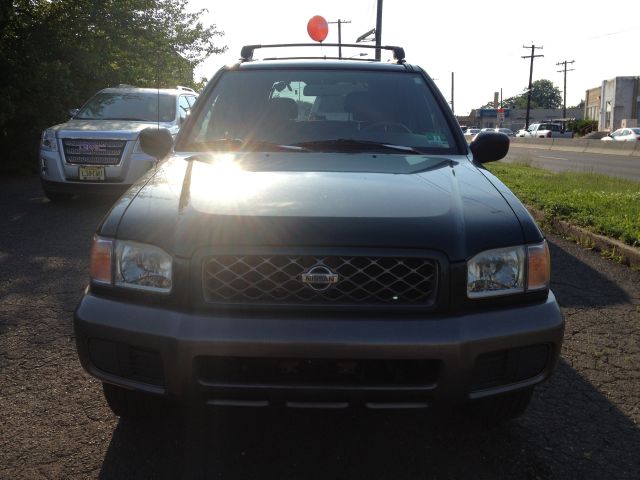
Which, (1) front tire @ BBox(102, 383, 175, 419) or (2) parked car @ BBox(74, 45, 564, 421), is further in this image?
(1) front tire @ BBox(102, 383, 175, 419)

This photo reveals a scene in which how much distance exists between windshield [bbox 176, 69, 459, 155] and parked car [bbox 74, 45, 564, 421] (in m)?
0.89

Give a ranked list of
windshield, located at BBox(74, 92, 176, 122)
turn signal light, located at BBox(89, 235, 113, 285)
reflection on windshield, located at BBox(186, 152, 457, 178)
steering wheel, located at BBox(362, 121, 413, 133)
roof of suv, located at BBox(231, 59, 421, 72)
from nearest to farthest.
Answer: turn signal light, located at BBox(89, 235, 113, 285) → reflection on windshield, located at BBox(186, 152, 457, 178) → steering wheel, located at BBox(362, 121, 413, 133) → roof of suv, located at BBox(231, 59, 421, 72) → windshield, located at BBox(74, 92, 176, 122)

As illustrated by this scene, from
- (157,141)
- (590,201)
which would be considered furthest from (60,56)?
(157,141)

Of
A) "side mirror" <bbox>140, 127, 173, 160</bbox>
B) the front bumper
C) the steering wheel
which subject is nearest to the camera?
the front bumper

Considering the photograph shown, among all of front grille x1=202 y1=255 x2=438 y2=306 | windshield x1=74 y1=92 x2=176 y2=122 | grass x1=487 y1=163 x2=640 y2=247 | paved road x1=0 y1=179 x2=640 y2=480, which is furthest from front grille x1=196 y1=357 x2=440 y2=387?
windshield x1=74 y1=92 x2=176 y2=122

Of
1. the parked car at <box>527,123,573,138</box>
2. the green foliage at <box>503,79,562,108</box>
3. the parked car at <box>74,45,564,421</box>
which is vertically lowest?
the parked car at <box>74,45,564,421</box>

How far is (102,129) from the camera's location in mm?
9609

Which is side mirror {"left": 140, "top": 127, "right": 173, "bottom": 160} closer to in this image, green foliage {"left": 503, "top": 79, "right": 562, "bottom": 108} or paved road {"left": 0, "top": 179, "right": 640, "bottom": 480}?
paved road {"left": 0, "top": 179, "right": 640, "bottom": 480}

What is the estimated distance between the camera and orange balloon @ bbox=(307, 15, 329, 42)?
A: 745cm

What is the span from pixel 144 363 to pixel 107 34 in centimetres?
1406

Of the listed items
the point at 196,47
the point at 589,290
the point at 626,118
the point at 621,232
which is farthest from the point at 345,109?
the point at 626,118

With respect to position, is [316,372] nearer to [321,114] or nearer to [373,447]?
[373,447]

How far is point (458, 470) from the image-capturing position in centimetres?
262

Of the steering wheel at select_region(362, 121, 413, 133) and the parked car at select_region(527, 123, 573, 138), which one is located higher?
the parked car at select_region(527, 123, 573, 138)
